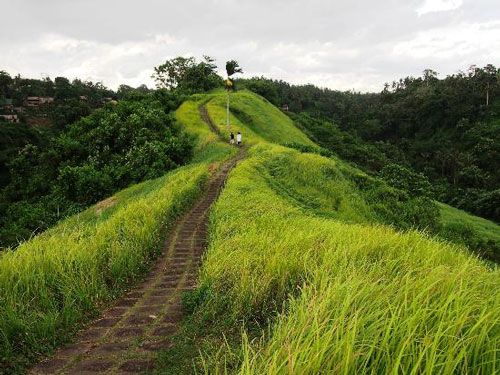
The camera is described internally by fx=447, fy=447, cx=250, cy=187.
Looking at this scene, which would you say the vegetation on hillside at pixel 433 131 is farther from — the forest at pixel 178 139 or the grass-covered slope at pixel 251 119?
the grass-covered slope at pixel 251 119

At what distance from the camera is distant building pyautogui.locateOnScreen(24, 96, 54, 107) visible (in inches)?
3255

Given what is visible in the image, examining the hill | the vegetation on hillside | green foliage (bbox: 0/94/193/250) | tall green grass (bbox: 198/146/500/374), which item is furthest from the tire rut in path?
the vegetation on hillside

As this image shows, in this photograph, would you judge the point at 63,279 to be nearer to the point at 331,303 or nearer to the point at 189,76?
the point at 331,303

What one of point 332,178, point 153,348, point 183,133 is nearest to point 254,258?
point 153,348

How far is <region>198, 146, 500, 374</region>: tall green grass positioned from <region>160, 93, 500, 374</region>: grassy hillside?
0.01 metres

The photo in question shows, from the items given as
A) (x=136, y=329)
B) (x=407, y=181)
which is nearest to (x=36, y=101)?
(x=407, y=181)

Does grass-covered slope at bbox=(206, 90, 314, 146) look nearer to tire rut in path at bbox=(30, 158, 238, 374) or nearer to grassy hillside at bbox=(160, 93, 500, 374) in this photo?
grassy hillside at bbox=(160, 93, 500, 374)

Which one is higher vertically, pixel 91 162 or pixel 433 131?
pixel 433 131

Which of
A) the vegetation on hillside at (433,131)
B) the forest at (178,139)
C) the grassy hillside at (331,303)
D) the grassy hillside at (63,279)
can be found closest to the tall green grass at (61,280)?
the grassy hillside at (63,279)

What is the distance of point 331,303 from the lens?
380cm

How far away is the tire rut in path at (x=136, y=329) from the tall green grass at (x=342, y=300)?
0.62 meters

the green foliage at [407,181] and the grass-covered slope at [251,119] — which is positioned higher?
the grass-covered slope at [251,119]

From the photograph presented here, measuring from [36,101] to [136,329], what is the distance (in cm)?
8956

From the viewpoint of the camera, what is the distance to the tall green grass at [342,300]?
2918 mm
